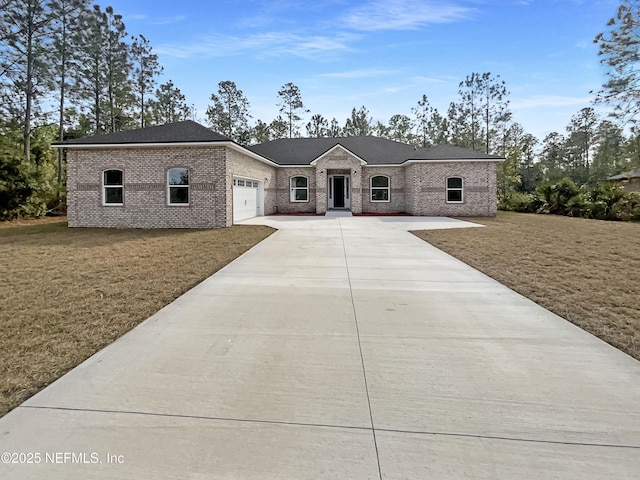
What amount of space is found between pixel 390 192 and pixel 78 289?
2071 cm

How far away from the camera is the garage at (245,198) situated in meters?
17.0

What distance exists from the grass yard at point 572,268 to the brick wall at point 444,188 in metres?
8.02

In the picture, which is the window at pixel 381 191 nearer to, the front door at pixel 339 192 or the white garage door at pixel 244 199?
the front door at pixel 339 192

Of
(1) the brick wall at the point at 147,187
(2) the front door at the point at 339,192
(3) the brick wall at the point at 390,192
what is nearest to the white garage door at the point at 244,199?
(1) the brick wall at the point at 147,187

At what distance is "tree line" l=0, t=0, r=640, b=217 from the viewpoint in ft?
66.8

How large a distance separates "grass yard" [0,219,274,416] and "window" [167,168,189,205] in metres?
3.77

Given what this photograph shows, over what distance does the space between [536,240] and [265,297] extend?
974 cm

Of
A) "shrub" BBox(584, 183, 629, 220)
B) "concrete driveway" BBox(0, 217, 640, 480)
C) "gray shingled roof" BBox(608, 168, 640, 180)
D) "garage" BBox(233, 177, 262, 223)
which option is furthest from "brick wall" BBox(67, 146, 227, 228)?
"gray shingled roof" BBox(608, 168, 640, 180)

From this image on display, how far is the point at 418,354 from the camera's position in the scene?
3686mm

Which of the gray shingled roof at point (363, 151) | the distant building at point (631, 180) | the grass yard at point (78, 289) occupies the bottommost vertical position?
the grass yard at point (78, 289)

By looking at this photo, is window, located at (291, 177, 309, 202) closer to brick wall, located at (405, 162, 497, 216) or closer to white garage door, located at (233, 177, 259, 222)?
white garage door, located at (233, 177, 259, 222)

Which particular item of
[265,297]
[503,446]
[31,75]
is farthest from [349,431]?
[31,75]

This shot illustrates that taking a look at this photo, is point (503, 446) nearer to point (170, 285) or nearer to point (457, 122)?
point (170, 285)

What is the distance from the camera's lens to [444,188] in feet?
71.0
